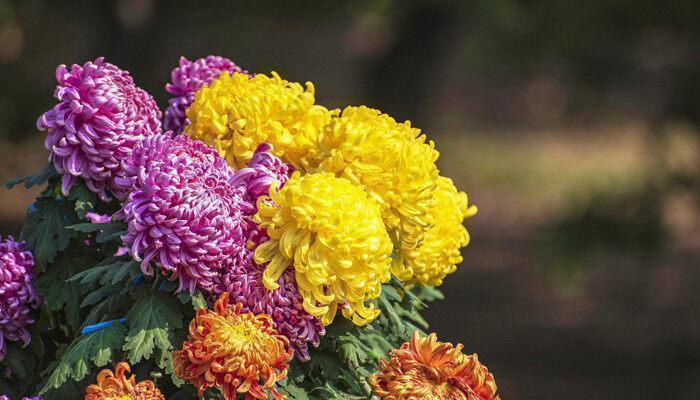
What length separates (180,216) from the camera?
1.51 meters

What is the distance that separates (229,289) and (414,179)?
36 centimetres

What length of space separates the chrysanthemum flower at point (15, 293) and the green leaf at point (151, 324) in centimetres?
25

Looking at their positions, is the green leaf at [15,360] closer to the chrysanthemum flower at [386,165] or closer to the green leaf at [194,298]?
the green leaf at [194,298]

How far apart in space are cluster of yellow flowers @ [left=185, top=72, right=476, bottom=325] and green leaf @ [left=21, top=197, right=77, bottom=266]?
0.27m

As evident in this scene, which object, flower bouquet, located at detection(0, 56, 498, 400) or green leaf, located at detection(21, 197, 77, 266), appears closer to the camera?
flower bouquet, located at detection(0, 56, 498, 400)

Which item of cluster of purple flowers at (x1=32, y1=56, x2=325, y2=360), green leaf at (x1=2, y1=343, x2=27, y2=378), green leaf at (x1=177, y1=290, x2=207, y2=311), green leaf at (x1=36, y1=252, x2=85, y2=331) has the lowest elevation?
Result: green leaf at (x1=2, y1=343, x2=27, y2=378)

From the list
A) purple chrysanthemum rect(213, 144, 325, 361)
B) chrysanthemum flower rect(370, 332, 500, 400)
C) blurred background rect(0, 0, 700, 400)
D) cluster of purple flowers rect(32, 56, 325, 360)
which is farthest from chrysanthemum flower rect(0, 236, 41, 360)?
blurred background rect(0, 0, 700, 400)

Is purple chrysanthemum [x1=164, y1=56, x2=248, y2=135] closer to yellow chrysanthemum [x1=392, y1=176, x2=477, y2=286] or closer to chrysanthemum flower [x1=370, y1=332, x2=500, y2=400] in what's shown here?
yellow chrysanthemum [x1=392, y1=176, x2=477, y2=286]

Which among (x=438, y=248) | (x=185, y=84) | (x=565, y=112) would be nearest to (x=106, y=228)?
(x=185, y=84)

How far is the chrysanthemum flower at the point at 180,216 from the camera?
4.99 feet

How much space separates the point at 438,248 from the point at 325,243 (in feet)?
1.39

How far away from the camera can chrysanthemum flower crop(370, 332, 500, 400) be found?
157 centimetres

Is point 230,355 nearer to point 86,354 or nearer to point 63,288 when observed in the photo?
point 86,354

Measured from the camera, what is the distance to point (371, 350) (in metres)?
1.89
